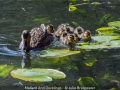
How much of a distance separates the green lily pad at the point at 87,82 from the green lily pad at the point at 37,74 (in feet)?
0.65

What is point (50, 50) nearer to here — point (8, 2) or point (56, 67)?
point (56, 67)

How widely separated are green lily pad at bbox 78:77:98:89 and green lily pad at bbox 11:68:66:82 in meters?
0.20

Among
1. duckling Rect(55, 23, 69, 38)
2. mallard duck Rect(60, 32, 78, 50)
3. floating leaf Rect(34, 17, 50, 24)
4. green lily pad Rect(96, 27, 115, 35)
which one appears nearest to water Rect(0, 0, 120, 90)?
floating leaf Rect(34, 17, 50, 24)

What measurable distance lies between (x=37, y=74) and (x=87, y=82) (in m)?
0.52

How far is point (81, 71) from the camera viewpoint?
4.29 m

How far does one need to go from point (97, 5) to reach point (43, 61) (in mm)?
2779

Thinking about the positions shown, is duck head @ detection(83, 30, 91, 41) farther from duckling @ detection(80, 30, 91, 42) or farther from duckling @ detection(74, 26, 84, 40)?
duckling @ detection(74, 26, 84, 40)

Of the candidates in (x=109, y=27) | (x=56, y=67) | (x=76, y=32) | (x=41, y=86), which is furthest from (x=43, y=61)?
(x=109, y=27)

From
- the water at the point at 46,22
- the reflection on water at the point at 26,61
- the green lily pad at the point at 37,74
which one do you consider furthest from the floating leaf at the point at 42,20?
the green lily pad at the point at 37,74

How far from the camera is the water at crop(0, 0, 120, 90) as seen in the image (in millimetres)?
4215

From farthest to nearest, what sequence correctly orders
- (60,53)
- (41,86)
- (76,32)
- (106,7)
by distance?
(106,7)
(76,32)
(60,53)
(41,86)

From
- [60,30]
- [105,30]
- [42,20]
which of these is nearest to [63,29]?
[60,30]

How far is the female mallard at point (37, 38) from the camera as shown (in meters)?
5.03

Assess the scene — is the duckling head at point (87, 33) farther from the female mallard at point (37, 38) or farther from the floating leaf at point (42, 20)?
the floating leaf at point (42, 20)
